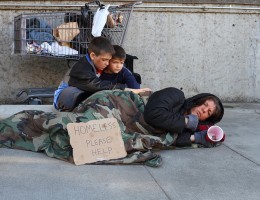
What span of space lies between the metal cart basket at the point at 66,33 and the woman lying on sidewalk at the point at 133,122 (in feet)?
4.55

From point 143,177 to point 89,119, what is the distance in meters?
0.74

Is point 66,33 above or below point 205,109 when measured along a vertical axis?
above

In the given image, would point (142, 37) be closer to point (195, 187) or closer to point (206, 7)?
point (206, 7)

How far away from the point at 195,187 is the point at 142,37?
3.66 metres

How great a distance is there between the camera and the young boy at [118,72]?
14.3 ft

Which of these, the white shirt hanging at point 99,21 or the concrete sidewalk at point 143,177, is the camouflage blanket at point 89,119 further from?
the white shirt hanging at point 99,21

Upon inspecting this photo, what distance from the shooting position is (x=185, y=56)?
645cm

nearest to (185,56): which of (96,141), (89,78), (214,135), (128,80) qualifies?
(128,80)

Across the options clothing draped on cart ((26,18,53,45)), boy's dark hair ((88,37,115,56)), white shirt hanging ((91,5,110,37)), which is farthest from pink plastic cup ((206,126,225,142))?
clothing draped on cart ((26,18,53,45))

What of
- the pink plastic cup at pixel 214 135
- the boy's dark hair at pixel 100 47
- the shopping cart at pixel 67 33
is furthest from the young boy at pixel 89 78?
the shopping cart at pixel 67 33

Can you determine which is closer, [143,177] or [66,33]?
[143,177]

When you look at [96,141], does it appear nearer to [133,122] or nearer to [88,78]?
[133,122]

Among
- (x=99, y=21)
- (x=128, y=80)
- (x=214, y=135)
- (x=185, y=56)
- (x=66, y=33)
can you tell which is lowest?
(x=214, y=135)

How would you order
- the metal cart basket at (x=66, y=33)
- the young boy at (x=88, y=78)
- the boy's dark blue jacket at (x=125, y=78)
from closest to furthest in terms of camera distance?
1. the young boy at (x=88, y=78)
2. the boy's dark blue jacket at (x=125, y=78)
3. the metal cart basket at (x=66, y=33)
